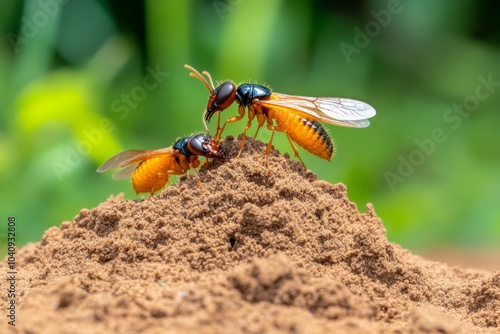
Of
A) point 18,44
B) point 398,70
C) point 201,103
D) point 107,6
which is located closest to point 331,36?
point 398,70

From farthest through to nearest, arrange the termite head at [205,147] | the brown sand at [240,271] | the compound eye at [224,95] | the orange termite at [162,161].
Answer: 1. the compound eye at [224,95]
2. the orange termite at [162,161]
3. the termite head at [205,147]
4. the brown sand at [240,271]

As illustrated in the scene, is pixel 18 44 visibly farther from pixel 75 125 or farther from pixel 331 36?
pixel 331 36

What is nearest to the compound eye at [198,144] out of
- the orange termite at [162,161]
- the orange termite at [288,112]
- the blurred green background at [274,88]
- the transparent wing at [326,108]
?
the orange termite at [162,161]

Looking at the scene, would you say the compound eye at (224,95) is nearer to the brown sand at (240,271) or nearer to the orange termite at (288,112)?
the orange termite at (288,112)

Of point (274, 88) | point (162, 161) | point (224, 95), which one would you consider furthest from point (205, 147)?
point (274, 88)

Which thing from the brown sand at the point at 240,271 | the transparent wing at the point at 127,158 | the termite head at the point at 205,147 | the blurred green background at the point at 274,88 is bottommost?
the brown sand at the point at 240,271

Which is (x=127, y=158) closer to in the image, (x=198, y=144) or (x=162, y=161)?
(x=162, y=161)

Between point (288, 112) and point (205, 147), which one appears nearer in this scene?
point (205, 147)
